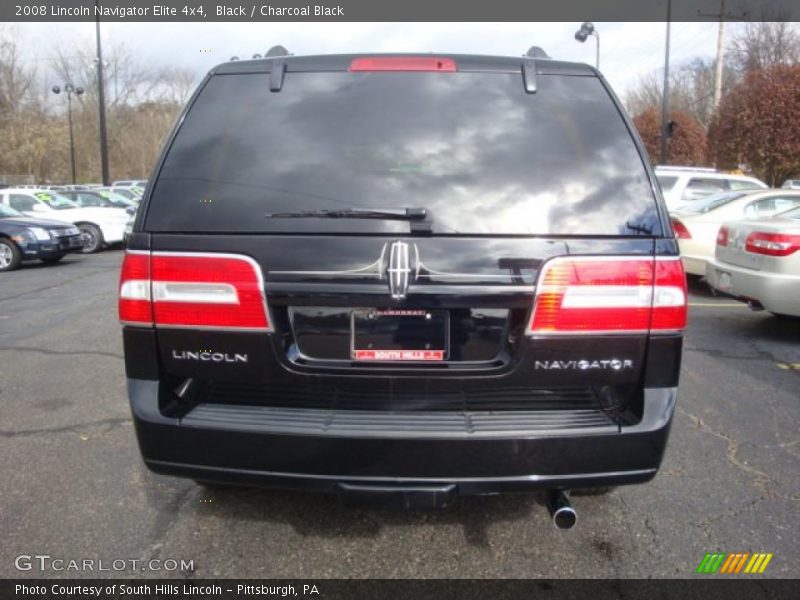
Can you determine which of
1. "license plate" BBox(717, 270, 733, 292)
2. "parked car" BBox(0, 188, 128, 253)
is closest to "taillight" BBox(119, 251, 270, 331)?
"license plate" BBox(717, 270, 733, 292)

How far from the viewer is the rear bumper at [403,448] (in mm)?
2084

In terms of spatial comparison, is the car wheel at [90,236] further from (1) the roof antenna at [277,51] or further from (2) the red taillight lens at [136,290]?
(2) the red taillight lens at [136,290]

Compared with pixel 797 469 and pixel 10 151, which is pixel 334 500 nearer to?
pixel 797 469

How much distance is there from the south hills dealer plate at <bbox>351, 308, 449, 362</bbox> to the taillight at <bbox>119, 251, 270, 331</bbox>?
33 centimetres

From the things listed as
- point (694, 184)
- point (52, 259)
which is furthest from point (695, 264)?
point (52, 259)


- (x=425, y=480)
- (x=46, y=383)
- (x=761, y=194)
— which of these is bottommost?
(x=46, y=383)

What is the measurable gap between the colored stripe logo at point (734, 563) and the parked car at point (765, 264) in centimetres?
382

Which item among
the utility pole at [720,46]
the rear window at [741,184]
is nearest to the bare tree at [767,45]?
the utility pole at [720,46]

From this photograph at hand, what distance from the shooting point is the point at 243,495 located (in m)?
2.95

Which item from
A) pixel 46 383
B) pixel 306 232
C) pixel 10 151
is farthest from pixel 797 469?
pixel 10 151

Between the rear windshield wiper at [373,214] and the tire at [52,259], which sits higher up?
the rear windshield wiper at [373,214]

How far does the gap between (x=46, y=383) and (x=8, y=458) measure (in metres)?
1.43

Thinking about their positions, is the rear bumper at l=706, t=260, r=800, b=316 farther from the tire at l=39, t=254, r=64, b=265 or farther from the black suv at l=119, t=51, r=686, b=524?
the tire at l=39, t=254, r=64, b=265
